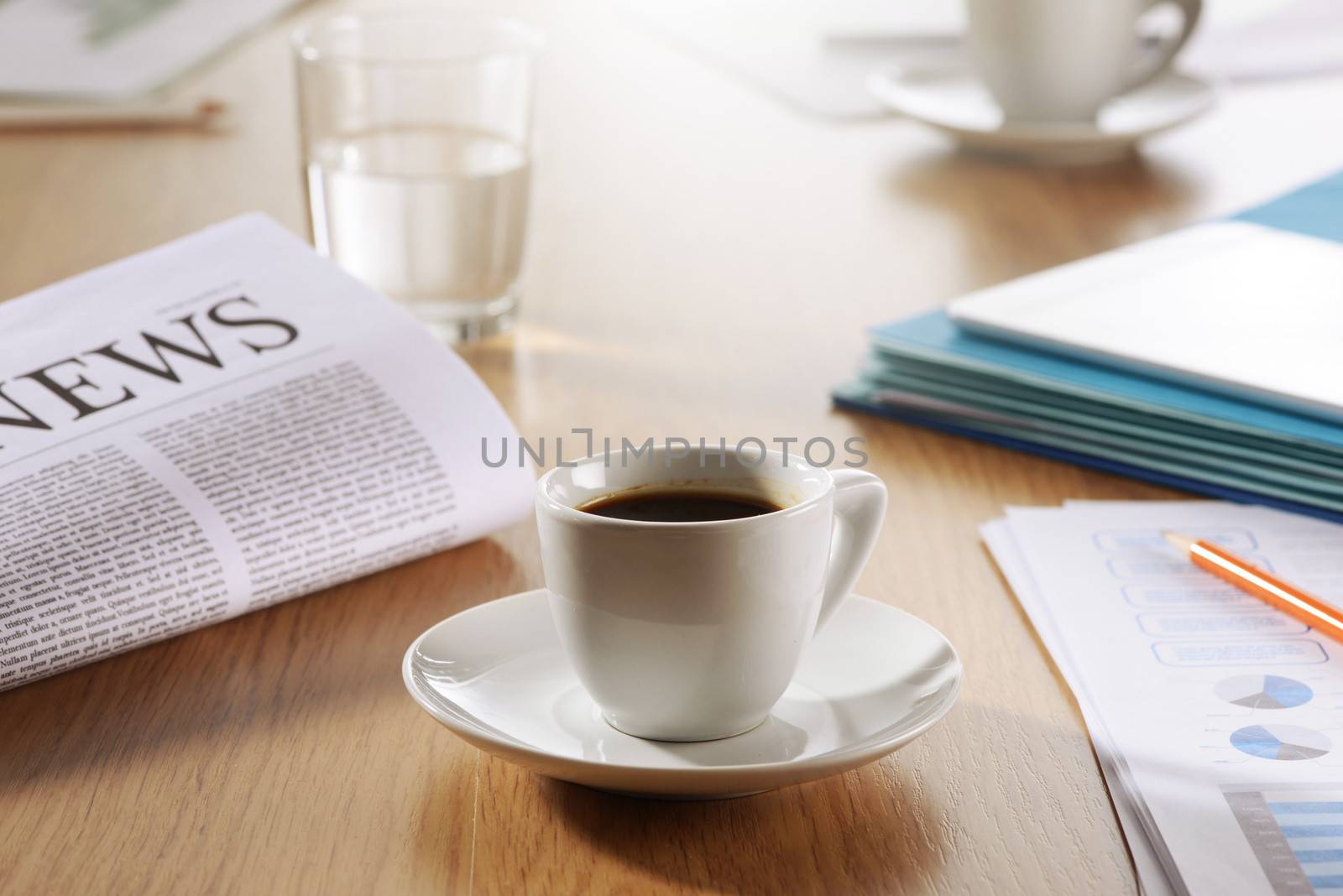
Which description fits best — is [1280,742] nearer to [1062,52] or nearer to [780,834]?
[780,834]

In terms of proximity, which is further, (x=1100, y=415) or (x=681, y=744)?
(x=1100, y=415)

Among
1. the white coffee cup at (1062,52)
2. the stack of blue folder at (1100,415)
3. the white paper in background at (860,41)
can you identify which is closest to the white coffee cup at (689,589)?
the stack of blue folder at (1100,415)

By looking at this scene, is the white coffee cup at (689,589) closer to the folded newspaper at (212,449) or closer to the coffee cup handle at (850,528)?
the coffee cup handle at (850,528)

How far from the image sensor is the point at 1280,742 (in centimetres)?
43

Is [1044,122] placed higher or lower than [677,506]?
lower

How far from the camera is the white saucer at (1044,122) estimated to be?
3.87 feet

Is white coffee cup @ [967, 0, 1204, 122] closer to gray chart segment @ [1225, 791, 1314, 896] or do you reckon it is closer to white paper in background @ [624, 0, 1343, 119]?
white paper in background @ [624, 0, 1343, 119]

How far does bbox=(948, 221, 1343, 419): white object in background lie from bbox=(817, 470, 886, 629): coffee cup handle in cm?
27

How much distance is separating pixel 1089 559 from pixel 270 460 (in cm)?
35

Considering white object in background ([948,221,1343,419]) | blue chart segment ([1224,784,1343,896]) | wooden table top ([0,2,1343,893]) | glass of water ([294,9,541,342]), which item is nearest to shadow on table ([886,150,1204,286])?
wooden table top ([0,2,1343,893])

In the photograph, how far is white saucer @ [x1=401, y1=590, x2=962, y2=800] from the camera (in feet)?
1.24

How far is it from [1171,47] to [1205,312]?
575 mm

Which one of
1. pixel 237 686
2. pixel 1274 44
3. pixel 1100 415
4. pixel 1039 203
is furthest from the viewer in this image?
pixel 1274 44

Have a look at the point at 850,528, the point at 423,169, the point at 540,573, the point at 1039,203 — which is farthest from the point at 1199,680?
the point at 1039,203
